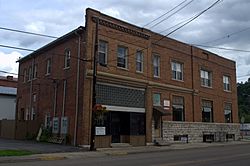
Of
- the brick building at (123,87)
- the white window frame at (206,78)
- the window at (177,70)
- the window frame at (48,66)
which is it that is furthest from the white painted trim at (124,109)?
the white window frame at (206,78)

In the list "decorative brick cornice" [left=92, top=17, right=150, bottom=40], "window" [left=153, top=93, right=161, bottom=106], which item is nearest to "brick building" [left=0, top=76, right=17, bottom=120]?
"window" [left=153, top=93, right=161, bottom=106]

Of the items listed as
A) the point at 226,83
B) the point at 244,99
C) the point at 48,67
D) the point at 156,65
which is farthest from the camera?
the point at 244,99

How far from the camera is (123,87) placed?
91.1 ft

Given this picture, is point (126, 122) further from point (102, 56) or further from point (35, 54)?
point (35, 54)

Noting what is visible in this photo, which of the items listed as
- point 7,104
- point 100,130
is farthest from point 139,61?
point 7,104

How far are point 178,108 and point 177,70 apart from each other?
3.85 m

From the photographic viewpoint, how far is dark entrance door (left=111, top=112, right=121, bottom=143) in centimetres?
2722

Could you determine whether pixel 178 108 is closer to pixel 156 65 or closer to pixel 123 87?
pixel 156 65

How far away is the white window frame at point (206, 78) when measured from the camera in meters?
38.1

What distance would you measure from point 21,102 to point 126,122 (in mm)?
13690

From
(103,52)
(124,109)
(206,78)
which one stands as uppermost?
(103,52)

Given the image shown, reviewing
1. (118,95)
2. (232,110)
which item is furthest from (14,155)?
(232,110)

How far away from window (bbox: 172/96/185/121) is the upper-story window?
760 centimetres

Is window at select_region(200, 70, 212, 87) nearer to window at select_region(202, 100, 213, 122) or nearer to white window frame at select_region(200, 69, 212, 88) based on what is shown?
white window frame at select_region(200, 69, 212, 88)
